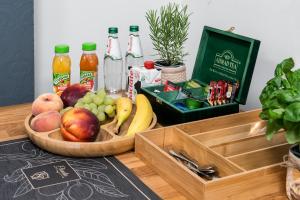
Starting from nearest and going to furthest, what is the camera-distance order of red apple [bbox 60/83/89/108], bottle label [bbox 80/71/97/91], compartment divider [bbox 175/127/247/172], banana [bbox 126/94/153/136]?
compartment divider [bbox 175/127/247/172]
banana [bbox 126/94/153/136]
red apple [bbox 60/83/89/108]
bottle label [bbox 80/71/97/91]

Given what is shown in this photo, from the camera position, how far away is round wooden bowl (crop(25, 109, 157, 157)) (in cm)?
121

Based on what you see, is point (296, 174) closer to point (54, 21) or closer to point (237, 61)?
point (237, 61)

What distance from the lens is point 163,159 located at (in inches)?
44.6

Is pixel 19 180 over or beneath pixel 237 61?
beneath

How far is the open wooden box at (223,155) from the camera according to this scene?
1021mm

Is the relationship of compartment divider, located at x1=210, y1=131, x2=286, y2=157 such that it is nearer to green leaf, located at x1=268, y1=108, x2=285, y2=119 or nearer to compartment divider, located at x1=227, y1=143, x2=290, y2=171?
compartment divider, located at x1=227, y1=143, x2=290, y2=171

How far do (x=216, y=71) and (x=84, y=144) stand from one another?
58cm

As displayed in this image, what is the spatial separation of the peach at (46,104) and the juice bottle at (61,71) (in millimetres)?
86

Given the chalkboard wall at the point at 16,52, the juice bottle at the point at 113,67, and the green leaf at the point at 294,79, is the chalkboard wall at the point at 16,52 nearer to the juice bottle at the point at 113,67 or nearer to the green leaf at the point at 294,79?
the juice bottle at the point at 113,67

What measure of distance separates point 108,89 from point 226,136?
0.59 meters

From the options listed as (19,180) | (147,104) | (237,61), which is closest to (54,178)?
(19,180)

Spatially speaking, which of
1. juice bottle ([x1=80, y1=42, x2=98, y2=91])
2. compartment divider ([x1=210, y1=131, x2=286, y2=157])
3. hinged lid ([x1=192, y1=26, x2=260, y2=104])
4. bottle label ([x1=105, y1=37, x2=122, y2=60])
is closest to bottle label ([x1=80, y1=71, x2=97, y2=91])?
juice bottle ([x1=80, y1=42, x2=98, y2=91])

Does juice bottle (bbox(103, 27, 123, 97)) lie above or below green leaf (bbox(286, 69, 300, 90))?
below

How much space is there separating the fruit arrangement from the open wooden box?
0.11 m
